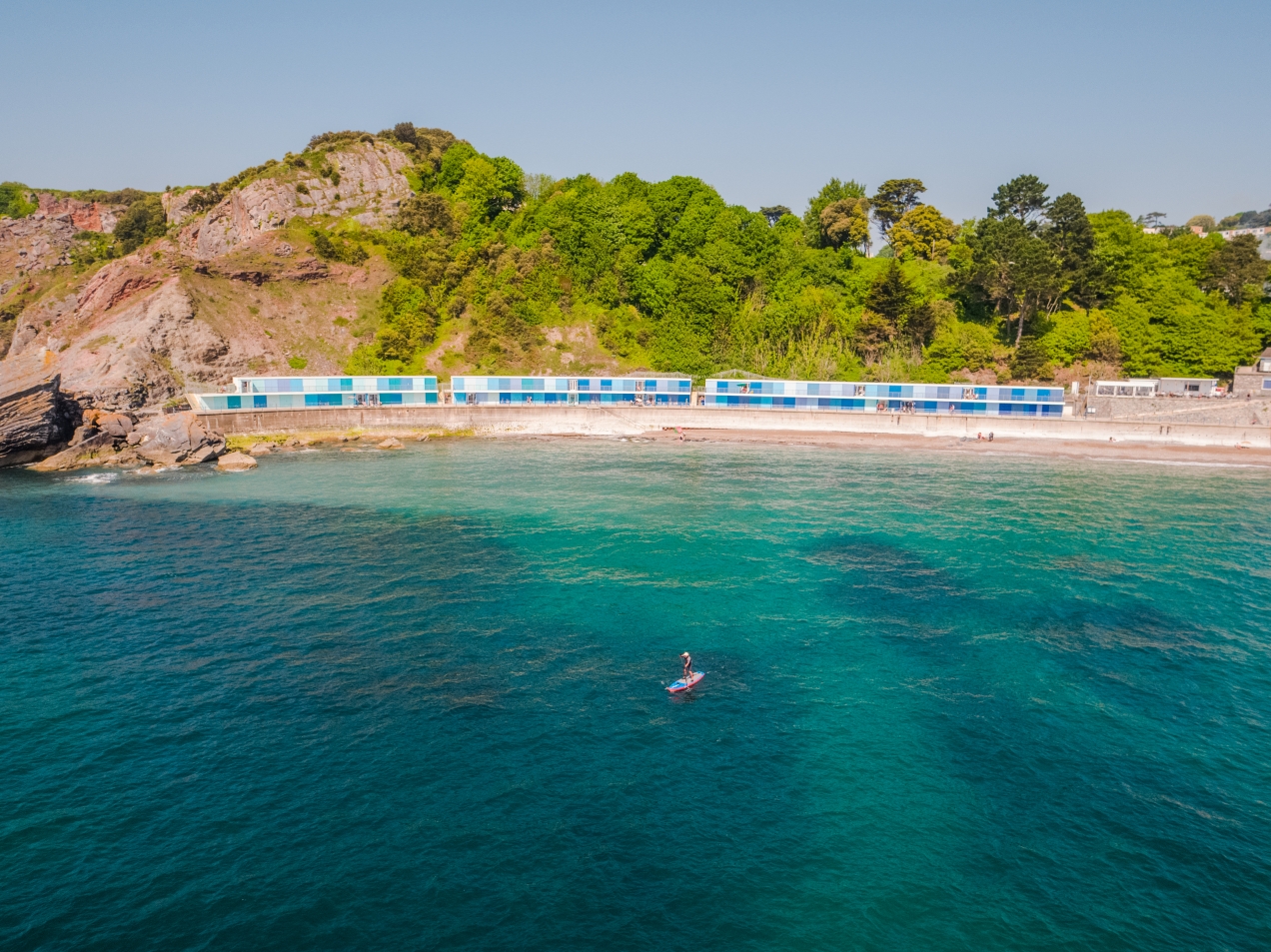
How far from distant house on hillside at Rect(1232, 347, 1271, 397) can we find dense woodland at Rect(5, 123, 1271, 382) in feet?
14.2

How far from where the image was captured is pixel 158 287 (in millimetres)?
110375

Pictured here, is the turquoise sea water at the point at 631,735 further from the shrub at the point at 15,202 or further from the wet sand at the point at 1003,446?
the shrub at the point at 15,202

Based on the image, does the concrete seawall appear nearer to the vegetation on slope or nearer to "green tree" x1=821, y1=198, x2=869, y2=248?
the vegetation on slope

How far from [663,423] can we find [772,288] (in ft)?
147

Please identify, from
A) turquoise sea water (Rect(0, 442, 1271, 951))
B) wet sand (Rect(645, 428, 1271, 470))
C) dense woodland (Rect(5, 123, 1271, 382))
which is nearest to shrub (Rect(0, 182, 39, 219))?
dense woodland (Rect(5, 123, 1271, 382))

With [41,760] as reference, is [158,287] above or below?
above

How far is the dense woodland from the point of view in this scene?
114 m

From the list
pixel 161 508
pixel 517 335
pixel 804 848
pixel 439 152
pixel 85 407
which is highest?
pixel 439 152

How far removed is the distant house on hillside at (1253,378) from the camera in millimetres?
100062

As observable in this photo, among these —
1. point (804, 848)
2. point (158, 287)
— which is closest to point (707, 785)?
point (804, 848)

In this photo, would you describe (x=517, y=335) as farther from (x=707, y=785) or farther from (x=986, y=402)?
(x=707, y=785)

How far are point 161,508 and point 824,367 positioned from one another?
301ft

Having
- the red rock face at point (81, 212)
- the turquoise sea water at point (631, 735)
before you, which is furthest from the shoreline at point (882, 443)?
the red rock face at point (81, 212)

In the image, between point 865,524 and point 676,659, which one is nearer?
point 676,659
